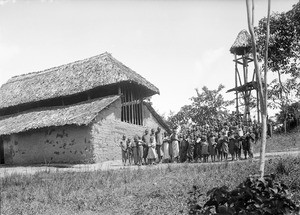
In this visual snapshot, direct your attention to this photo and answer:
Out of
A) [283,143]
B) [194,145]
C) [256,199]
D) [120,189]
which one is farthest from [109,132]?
[256,199]

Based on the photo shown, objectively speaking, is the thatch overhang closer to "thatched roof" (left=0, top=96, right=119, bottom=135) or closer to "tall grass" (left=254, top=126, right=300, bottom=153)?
"thatched roof" (left=0, top=96, right=119, bottom=135)

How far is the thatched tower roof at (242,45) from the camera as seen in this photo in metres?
20.4

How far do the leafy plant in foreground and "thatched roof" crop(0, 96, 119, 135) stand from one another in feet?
38.4

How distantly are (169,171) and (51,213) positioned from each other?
4246 millimetres

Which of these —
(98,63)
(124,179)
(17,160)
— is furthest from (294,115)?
(17,160)

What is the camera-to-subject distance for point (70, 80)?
19.9 meters

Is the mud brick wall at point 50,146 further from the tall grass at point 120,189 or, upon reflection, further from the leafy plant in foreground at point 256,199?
the leafy plant in foreground at point 256,199

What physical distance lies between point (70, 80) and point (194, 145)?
9.94 m

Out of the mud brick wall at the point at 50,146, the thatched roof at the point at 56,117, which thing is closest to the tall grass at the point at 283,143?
the thatched roof at the point at 56,117

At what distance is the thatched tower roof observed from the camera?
805 inches

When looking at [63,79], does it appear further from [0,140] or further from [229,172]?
[229,172]

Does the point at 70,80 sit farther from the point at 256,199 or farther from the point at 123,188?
the point at 256,199

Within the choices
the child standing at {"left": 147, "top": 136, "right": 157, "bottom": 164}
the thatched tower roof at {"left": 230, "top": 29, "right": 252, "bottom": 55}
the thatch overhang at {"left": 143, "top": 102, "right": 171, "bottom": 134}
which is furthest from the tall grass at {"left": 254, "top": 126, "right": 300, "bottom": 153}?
the thatch overhang at {"left": 143, "top": 102, "right": 171, "bottom": 134}

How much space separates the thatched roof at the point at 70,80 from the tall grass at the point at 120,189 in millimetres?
8789
